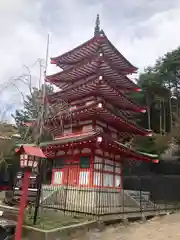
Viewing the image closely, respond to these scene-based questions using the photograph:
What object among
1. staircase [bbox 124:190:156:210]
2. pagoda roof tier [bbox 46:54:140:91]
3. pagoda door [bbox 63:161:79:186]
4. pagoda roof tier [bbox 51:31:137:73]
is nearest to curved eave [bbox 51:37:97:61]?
pagoda roof tier [bbox 51:31:137:73]

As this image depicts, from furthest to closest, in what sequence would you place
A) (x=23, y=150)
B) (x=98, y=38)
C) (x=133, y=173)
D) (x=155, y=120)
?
(x=155, y=120), (x=133, y=173), (x=98, y=38), (x=23, y=150)

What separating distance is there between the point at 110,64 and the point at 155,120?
2267cm

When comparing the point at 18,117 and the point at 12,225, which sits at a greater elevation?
the point at 18,117

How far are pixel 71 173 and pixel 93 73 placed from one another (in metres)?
6.82

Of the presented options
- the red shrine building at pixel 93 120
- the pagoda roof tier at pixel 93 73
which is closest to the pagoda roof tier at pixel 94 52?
the red shrine building at pixel 93 120

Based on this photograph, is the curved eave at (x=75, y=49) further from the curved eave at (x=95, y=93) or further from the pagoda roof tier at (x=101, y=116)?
the pagoda roof tier at (x=101, y=116)

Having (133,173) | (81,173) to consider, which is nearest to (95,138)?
(81,173)

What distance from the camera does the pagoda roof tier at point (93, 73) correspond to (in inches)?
690

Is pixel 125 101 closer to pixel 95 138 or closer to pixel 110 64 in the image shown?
pixel 110 64

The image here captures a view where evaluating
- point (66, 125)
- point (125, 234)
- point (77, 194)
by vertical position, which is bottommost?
point (125, 234)

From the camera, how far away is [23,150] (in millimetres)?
7297

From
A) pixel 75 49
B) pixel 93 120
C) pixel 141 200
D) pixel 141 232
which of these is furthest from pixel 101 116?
pixel 141 232

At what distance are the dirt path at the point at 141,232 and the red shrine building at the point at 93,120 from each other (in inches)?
157

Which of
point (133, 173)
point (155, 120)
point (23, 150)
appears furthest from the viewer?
point (155, 120)
